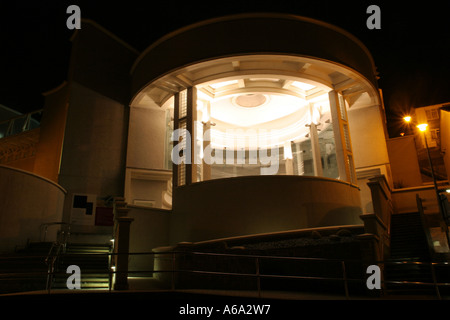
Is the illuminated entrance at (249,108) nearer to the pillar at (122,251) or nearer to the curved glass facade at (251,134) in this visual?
the curved glass facade at (251,134)

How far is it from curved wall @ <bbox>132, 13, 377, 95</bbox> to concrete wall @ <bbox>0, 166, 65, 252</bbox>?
23.1 feet

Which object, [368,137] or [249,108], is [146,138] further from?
[368,137]

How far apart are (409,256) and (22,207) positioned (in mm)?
13145

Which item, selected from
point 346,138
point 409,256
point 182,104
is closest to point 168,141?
point 182,104

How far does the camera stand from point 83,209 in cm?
1792

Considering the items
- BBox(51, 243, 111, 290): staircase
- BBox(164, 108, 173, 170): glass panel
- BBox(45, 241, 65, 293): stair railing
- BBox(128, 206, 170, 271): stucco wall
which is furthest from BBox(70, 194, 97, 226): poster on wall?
BBox(51, 243, 111, 290): staircase

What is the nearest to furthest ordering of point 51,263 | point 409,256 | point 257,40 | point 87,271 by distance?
1. point 51,263
2. point 87,271
3. point 409,256
4. point 257,40

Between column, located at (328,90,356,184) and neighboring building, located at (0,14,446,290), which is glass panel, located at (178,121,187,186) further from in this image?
column, located at (328,90,356,184)

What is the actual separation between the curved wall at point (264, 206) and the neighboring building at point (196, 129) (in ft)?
0.14

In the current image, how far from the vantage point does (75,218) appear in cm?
1745

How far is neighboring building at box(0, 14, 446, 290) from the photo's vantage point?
51.4 feet
